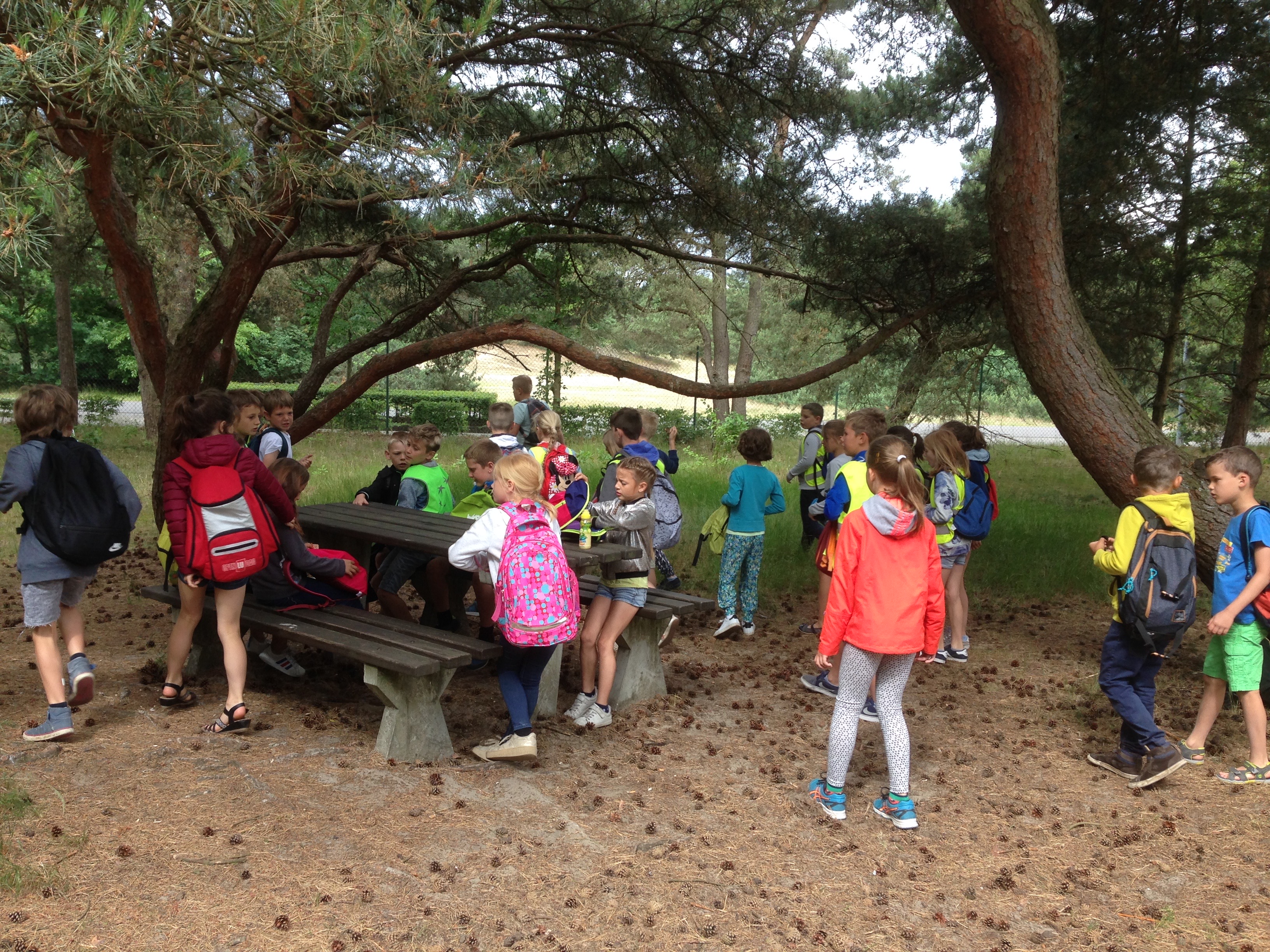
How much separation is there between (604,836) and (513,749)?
25.6 inches

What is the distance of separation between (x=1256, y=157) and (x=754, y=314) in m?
20.2

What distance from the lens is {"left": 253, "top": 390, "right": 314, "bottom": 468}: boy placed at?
6.01m

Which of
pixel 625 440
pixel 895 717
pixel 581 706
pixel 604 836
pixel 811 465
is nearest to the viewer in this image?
pixel 604 836

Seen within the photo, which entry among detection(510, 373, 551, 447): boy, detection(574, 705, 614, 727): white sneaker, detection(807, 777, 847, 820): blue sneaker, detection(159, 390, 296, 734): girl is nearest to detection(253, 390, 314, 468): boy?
detection(159, 390, 296, 734): girl

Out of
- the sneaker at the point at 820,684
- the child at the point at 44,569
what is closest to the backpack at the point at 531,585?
the child at the point at 44,569

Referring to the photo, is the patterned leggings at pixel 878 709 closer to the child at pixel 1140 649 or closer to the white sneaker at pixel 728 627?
the child at pixel 1140 649

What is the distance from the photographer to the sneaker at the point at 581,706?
16.4 ft

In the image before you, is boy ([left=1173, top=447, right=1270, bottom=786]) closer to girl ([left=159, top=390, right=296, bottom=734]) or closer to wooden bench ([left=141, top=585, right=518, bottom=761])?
wooden bench ([left=141, top=585, right=518, bottom=761])

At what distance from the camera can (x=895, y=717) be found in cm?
401

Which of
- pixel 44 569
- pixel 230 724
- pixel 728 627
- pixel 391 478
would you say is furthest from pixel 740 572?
pixel 44 569

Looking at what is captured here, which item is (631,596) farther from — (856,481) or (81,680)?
(81,680)

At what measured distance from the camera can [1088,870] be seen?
3697 millimetres

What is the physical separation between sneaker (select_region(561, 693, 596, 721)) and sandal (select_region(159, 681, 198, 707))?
1830mm

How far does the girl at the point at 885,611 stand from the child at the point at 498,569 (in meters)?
1.18
